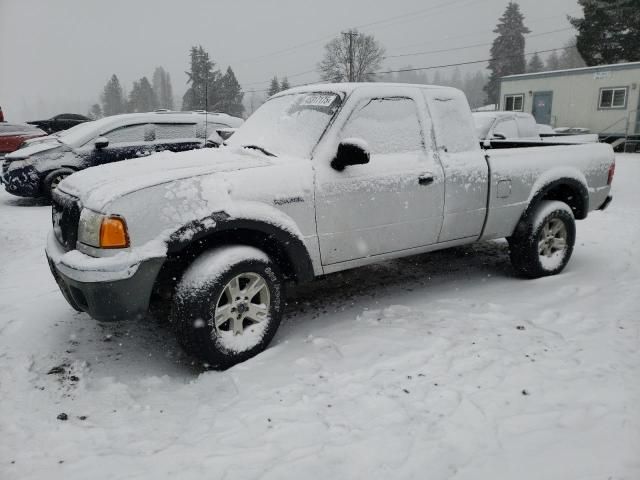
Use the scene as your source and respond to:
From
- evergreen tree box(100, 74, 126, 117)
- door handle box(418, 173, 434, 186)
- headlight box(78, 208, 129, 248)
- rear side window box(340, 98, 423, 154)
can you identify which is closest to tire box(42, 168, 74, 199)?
headlight box(78, 208, 129, 248)

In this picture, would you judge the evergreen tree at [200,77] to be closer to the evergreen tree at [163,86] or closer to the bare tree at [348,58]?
the bare tree at [348,58]

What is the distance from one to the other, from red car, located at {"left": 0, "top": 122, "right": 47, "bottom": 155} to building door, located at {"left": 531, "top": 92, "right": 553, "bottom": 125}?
21.4m

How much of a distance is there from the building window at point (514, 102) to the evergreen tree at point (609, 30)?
15731 millimetres

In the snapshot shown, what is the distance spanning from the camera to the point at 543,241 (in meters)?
5.16

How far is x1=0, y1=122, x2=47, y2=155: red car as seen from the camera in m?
17.0

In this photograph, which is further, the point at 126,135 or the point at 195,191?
the point at 126,135

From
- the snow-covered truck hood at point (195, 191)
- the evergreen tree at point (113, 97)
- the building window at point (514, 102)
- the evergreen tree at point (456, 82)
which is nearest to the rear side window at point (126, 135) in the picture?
the snow-covered truck hood at point (195, 191)

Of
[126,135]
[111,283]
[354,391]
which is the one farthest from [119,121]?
[354,391]

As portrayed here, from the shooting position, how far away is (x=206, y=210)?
3.21 meters

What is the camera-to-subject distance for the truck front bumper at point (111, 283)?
9.93 ft

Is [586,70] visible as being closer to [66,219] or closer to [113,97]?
[66,219]

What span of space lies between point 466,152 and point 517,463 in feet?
9.42

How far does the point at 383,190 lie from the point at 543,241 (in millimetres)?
2191

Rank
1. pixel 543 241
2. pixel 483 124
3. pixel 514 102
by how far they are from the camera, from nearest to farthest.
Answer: pixel 543 241 < pixel 483 124 < pixel 514 102
